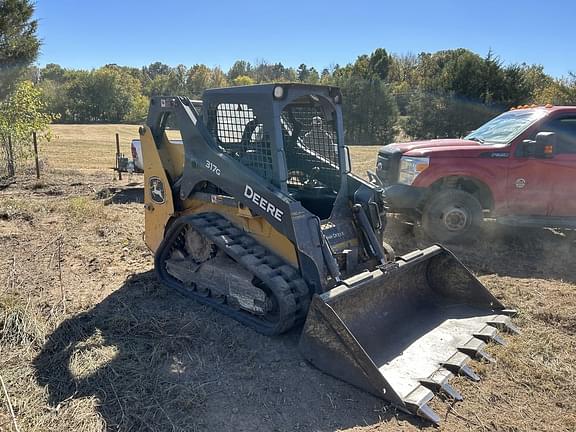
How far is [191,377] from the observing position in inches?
144

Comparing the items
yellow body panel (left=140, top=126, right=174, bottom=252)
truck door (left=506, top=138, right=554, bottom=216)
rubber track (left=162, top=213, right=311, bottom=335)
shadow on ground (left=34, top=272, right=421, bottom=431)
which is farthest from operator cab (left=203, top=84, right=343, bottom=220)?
truck door (left=506, top=138, right=554, bottom=216)

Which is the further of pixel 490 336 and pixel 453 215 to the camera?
pixel 453 215

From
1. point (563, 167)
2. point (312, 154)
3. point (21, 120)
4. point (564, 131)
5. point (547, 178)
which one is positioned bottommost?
point (547, 178)

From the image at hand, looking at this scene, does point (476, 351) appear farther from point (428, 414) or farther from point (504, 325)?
point (428, 414)

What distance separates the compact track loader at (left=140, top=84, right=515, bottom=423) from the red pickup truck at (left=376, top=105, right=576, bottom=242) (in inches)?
89.5

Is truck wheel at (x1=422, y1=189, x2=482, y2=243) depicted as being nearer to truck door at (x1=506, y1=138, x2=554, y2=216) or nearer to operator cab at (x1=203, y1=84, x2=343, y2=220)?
truck door at (x1=506, y1=138, x2=554, y2=216)

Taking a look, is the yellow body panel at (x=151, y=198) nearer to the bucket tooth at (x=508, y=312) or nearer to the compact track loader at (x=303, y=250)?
the compact track loader at (x=303, y=250)

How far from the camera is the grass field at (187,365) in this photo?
322 centimetres

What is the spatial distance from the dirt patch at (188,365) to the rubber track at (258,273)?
127 millimetres

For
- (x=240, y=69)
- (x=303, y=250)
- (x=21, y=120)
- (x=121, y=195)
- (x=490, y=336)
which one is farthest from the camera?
(x=240, y=69)

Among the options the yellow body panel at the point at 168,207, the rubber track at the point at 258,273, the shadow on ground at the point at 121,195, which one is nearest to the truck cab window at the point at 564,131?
A: the yellow body panel at the point at 168,207

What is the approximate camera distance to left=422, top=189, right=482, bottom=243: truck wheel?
710 centimetres

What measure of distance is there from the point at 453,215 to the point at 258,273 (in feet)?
13.3

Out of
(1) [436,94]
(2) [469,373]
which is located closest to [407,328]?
(2) [469,373]
